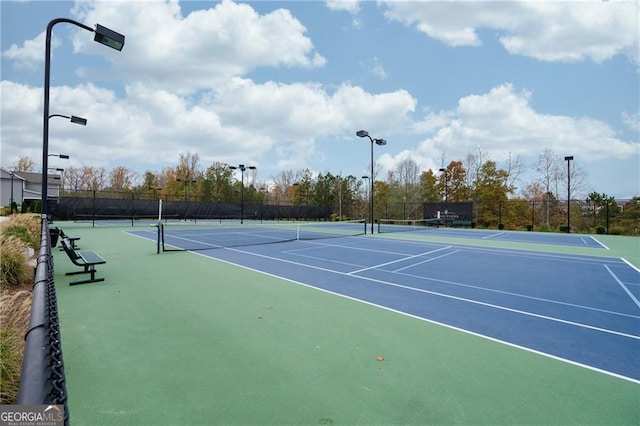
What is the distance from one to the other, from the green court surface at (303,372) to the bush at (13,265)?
5.82 ft

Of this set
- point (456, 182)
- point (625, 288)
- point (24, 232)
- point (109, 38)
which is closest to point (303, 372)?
point (109, 38)

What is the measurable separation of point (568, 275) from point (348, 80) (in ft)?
66.2

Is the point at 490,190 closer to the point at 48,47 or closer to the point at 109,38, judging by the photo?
the point at 109,38

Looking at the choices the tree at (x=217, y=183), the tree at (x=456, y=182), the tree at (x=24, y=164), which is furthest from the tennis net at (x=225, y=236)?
the tree at (x=24, y=164)

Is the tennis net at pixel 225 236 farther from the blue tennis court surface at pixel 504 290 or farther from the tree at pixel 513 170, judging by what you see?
the tree at pixel 513 170

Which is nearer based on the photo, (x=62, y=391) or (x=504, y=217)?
(x=62, y=391)

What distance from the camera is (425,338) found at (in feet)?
12.5

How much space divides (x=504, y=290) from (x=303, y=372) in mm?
4761

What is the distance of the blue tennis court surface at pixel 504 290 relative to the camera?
381cm

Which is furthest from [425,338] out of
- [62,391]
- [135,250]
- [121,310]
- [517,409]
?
[135,250]

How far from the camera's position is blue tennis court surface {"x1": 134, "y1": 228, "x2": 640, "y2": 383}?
3.81 m

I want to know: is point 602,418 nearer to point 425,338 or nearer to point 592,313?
point 425,338

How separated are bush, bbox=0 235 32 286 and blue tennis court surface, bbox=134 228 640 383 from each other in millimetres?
4179

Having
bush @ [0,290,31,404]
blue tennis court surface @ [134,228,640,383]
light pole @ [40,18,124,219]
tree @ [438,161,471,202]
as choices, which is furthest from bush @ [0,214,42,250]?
tree @ [438,161,471,202]
